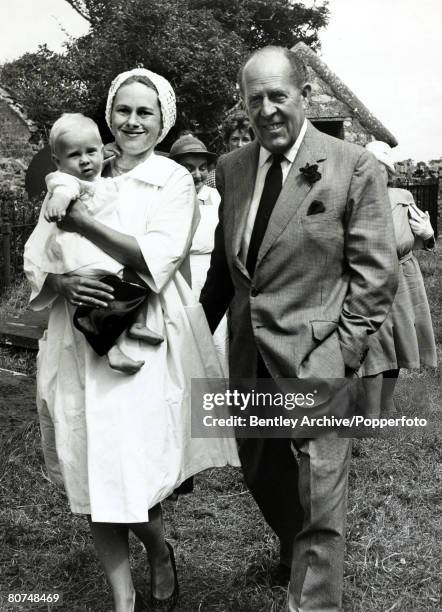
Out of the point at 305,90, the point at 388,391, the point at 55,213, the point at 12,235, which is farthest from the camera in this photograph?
the point at 12,235

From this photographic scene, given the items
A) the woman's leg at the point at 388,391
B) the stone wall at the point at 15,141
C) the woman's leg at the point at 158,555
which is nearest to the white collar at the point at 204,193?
the woman's leg at the point at 388,391

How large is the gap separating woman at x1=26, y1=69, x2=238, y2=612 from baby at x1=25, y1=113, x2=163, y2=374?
40 mm

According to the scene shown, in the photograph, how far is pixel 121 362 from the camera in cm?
284

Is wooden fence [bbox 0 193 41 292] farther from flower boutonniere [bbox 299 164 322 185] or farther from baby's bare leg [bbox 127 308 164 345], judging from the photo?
flower boutonniere [bbox 299 164 322 185]

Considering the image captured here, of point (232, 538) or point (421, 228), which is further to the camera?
point (421, 228)

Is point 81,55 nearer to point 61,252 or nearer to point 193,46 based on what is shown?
point 193,46

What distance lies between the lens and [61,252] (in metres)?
2.92

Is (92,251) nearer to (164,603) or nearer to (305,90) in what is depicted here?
(305,90)

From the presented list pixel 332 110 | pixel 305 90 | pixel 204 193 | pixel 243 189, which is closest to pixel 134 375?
pixel 243 189

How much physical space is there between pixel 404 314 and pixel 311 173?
256 centimetres

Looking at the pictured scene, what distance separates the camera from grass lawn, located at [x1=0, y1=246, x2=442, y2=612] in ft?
11.2

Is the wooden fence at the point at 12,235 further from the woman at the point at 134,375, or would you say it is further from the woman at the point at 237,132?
the woman at the point at 134,375

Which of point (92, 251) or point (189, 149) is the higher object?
point (189, 149)

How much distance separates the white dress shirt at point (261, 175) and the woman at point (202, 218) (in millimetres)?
1402
